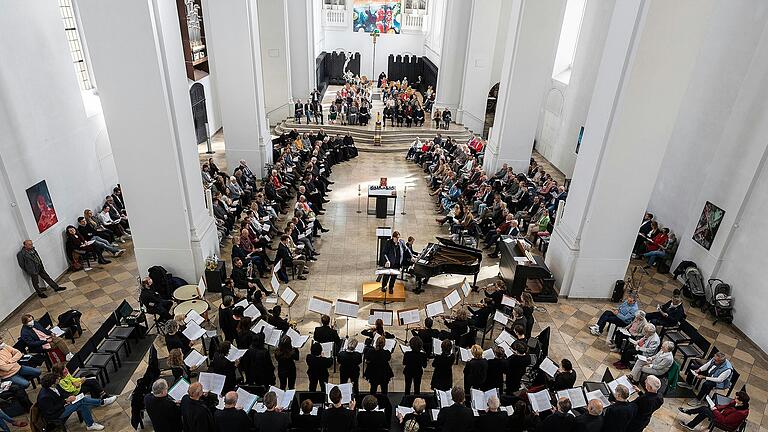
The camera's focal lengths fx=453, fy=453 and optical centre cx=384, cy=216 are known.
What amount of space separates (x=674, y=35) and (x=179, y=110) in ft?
32.2

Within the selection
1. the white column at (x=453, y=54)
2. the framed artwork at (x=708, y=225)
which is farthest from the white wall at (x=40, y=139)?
the white column at (x=453, y=54)

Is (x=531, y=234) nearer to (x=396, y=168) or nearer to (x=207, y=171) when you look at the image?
(x=396, y=168)

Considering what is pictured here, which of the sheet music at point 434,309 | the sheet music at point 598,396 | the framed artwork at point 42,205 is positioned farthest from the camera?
the framed artwork at point 42,205

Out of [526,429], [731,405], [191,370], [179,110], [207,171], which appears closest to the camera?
[526,429]

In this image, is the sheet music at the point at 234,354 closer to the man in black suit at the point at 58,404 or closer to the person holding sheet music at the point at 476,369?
the man in black suit at the point at 58,404

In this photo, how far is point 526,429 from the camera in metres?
6.31

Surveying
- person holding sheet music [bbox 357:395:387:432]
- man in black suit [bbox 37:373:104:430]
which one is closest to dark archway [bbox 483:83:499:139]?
person holding sheet music [bbox 357:395:387:432]

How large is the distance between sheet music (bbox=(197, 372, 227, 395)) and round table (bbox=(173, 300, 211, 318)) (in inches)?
98.0

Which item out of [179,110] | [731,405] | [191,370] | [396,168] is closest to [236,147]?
[396,168]

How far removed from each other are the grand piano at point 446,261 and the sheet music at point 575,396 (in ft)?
13.6

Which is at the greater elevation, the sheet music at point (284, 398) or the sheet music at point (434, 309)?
the sheet music at point (434, 309)

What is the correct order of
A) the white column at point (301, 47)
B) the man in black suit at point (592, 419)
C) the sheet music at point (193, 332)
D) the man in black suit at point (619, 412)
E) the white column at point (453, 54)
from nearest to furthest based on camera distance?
the man in black suit at point (592, 419) → the man in black suit at point (619, 412) → the sheet music at point (193, 332) → the white column at point (453, 54) → the white column at point (301, 47)

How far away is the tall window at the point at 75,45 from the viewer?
12.7 m

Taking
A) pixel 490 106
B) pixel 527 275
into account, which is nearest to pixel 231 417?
pixel 527 275
